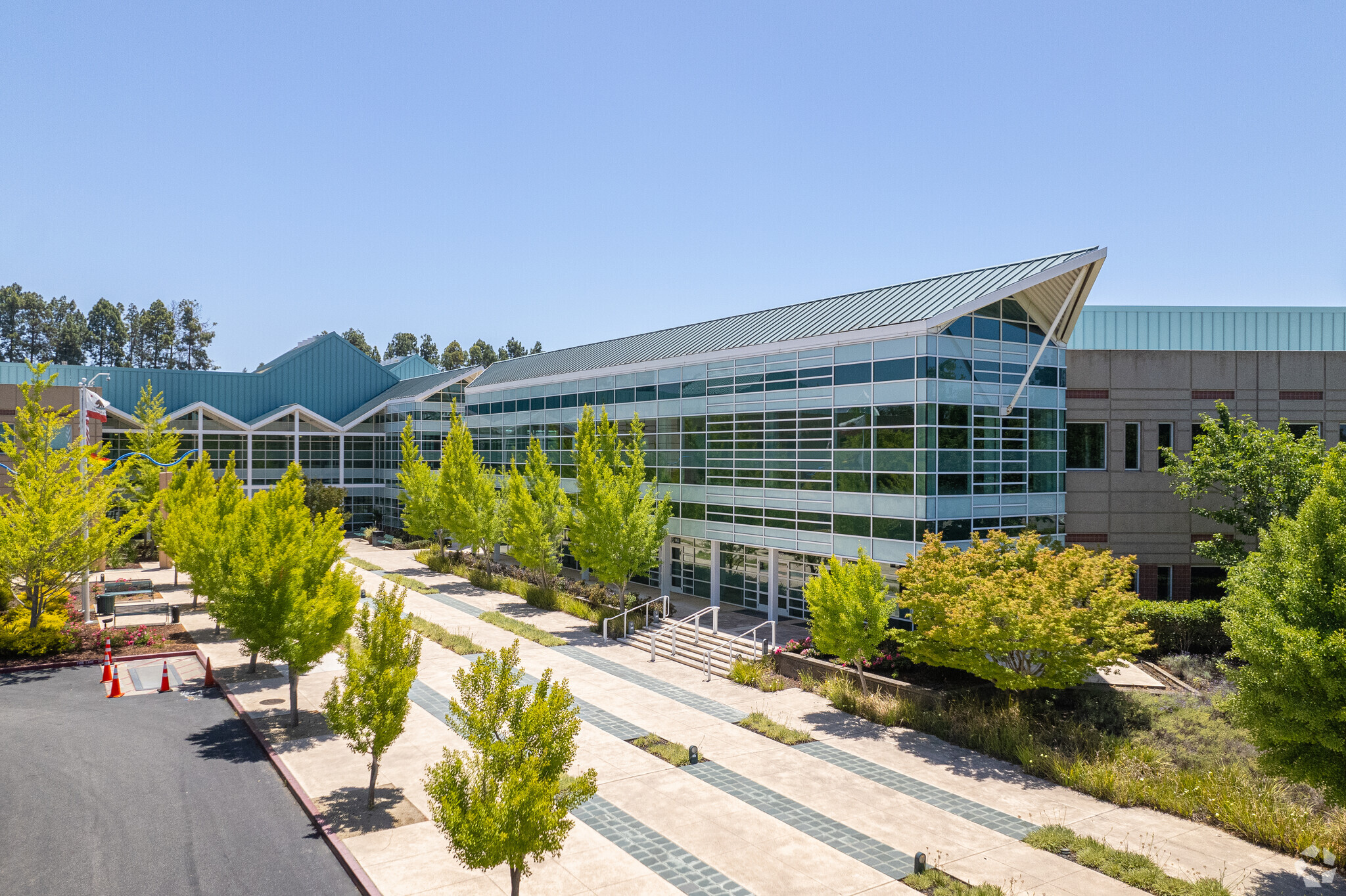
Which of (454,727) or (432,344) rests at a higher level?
(432,344)

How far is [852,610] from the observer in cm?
2336

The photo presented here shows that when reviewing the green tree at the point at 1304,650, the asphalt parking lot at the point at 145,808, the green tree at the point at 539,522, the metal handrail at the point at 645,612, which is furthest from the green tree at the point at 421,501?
the green tree at the point at 1304,650

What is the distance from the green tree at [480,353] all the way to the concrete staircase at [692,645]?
105 metres

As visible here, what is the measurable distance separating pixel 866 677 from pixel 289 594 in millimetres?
16057

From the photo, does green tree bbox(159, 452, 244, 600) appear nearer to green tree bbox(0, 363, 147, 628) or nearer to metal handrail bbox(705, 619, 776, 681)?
green tree bbox(0, 363, 147, 628)

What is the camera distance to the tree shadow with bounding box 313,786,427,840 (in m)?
15.8

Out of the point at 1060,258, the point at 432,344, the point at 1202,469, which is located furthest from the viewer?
the point at 432,344

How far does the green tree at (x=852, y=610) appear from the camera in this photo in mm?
23391

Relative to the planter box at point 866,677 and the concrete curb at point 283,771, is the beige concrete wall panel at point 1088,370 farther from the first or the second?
the concrete curb at point 283,771

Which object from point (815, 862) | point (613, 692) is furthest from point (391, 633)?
point (613, 692)

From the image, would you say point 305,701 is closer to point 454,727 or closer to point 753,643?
point 454,727

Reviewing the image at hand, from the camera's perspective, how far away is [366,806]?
16.7 metres

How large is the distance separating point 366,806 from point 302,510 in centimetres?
1064

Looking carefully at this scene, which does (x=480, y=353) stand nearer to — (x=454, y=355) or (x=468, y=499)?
(x=454, y=355)
